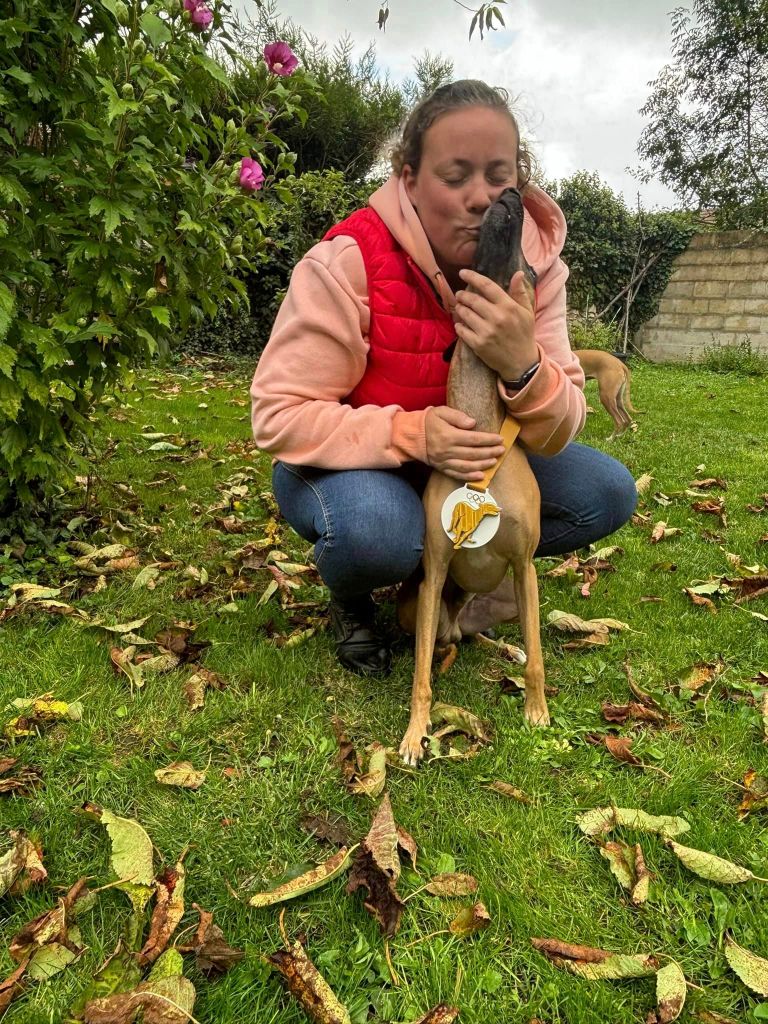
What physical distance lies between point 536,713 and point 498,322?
3.78ft

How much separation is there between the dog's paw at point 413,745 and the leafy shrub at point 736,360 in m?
11.9

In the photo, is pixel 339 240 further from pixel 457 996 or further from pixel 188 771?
pixel 457 996

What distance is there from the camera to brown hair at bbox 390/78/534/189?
201 centimetres

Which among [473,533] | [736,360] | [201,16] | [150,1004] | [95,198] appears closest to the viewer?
[150,1004]

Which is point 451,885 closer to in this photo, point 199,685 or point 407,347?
point 199,685

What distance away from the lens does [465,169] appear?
1.97 meters

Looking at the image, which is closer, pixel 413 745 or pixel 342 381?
pixel 413 745

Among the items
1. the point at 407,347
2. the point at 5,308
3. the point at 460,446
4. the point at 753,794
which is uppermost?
the point at 5,308

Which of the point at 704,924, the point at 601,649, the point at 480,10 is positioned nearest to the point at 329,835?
the point at 704,924

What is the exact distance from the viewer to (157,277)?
3.03 metres

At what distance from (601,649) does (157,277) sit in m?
2.35

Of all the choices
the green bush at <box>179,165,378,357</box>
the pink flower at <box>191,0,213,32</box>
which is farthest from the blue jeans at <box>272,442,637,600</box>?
the green bush at <box>179,165,378,357</box>

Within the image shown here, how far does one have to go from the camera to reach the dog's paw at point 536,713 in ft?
7.01

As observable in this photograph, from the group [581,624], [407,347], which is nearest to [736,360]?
[581,624]
